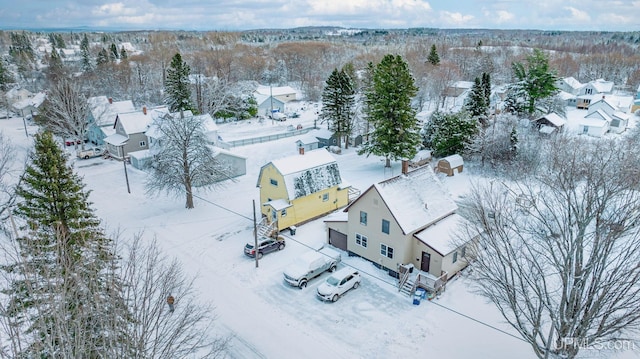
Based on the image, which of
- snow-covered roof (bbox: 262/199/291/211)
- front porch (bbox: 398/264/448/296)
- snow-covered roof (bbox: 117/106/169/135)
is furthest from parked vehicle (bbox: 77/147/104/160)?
front porch (bbox: 398/264/448/296)

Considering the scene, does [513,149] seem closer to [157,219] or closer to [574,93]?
[157,219]

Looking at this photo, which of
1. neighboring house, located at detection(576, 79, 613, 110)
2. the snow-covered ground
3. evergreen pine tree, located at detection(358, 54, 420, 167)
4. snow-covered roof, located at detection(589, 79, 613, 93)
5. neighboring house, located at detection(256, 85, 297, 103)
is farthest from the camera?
neighboring house, located at detection(256, 85, 297, 103)

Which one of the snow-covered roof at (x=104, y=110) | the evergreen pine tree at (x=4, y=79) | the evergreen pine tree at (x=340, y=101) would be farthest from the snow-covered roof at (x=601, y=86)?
the evergreen pine tree at (x=4, y=79)

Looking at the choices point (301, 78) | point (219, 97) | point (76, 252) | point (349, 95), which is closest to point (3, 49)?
point (301, 78)

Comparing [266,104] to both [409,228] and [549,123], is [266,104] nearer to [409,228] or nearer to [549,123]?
[549,123]

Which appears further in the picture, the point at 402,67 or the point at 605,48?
the point at 605,48

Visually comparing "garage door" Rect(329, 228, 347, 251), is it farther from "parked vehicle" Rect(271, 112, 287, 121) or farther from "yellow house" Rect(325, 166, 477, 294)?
"parked vehicle" Rect(271, 112, 287, 121)

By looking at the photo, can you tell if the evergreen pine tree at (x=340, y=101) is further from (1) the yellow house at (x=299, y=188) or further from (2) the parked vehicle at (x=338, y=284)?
(2) the parked vehicle at (x=338, y=284)

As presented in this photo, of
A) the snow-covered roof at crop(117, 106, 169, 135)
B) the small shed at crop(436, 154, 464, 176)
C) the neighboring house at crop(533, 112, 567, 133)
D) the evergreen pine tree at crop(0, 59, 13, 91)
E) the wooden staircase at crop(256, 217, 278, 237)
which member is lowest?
the wooden staircase at crop(256, 217, 278, 237)
